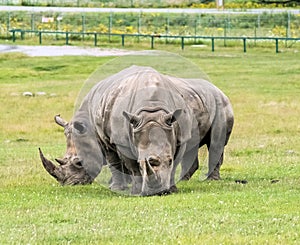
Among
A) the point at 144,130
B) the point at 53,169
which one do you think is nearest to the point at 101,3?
the point at 53,169

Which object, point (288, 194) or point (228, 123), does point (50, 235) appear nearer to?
point (288, 194)

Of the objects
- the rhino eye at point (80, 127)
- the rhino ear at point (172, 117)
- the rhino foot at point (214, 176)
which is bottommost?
the rhino foot at point (214, 176)

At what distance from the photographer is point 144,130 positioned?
54.4ft

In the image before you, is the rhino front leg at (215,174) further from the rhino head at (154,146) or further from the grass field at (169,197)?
the rhino head at (154,146)

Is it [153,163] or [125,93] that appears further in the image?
[125,93]

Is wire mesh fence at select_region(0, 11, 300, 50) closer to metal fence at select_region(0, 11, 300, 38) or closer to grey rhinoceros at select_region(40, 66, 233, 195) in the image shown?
metal fence at select_region(0, 11, 300, 38)

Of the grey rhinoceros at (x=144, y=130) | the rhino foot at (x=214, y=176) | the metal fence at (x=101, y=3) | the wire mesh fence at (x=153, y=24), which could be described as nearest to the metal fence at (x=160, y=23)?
the wire mesh fence at (x=153, y=24)

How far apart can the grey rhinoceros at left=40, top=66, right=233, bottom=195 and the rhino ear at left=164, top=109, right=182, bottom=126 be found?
2 cm

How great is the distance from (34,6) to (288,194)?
9080 centimetres

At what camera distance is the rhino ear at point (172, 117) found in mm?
16766

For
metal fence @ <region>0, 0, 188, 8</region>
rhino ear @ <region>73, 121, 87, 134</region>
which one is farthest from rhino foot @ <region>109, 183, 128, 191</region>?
metal fence @ <region>0, 0, 188, 8</region>

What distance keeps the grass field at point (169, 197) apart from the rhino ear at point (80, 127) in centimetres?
98

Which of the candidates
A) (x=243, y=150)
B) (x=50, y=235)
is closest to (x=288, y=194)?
(x=50, y=235)

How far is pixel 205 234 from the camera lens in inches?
508
